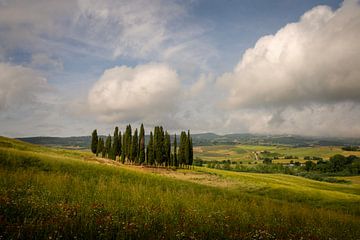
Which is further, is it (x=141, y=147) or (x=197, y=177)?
(x=141, y=147)

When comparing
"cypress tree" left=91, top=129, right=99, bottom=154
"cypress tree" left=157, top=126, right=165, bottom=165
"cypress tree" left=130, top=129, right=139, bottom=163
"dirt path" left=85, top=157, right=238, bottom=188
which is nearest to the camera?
"dirt path" left=85, top=157, right=238, bottom=188

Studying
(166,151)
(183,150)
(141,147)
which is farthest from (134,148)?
(183,150)

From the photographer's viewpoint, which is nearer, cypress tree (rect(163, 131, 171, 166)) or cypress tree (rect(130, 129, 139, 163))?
cypress tree (rect(163, 131, 171, 166))

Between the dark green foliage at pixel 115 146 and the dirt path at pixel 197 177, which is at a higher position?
the dark green foliage at pixel 115 146

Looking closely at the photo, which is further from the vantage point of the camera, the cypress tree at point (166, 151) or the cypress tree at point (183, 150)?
the cypress tree at point (183, 150)

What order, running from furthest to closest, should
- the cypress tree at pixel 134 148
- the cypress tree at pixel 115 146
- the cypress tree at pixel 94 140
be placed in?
the cypress tree at pixel 94 140, the cypress tree at pixel 115 146, the cypress tree at pixel 134 148

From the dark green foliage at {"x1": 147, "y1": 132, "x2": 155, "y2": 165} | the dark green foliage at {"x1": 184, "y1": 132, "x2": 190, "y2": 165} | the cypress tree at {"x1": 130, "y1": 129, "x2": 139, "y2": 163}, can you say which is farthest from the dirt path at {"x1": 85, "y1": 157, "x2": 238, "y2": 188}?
the dark green foliage at {"x1": 184, "y1": 132, "x2": 190, "y2": 165}

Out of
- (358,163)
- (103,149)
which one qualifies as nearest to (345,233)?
Result: (103,149)

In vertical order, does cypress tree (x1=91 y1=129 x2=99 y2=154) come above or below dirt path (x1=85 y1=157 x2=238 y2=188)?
above

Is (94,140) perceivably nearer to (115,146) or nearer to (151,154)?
(115,146)

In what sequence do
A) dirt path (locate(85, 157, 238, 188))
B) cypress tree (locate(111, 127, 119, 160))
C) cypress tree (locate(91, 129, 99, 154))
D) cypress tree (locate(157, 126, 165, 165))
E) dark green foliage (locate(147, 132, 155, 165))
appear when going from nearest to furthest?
dirt path (locate(85, 157, 238, 188))
cypress tree (locate(157, 126, 165, 165))
dark green foliage (locate(147, 132, 155, 165))
cypress tree (locate(111, 127, 119, 160))
cypress tree (locate(91, 129, 99, 154))

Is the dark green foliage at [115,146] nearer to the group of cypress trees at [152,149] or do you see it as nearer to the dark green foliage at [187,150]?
the group of cypress trees at [152,149]

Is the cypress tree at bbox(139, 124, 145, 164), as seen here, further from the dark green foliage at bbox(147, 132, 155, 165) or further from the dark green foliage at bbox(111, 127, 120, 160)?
the dark green foliage at bbox(111, 127, 120, 160)

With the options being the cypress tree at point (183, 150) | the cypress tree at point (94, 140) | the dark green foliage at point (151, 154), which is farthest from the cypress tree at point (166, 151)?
the cypress tree at point (94, 140)
